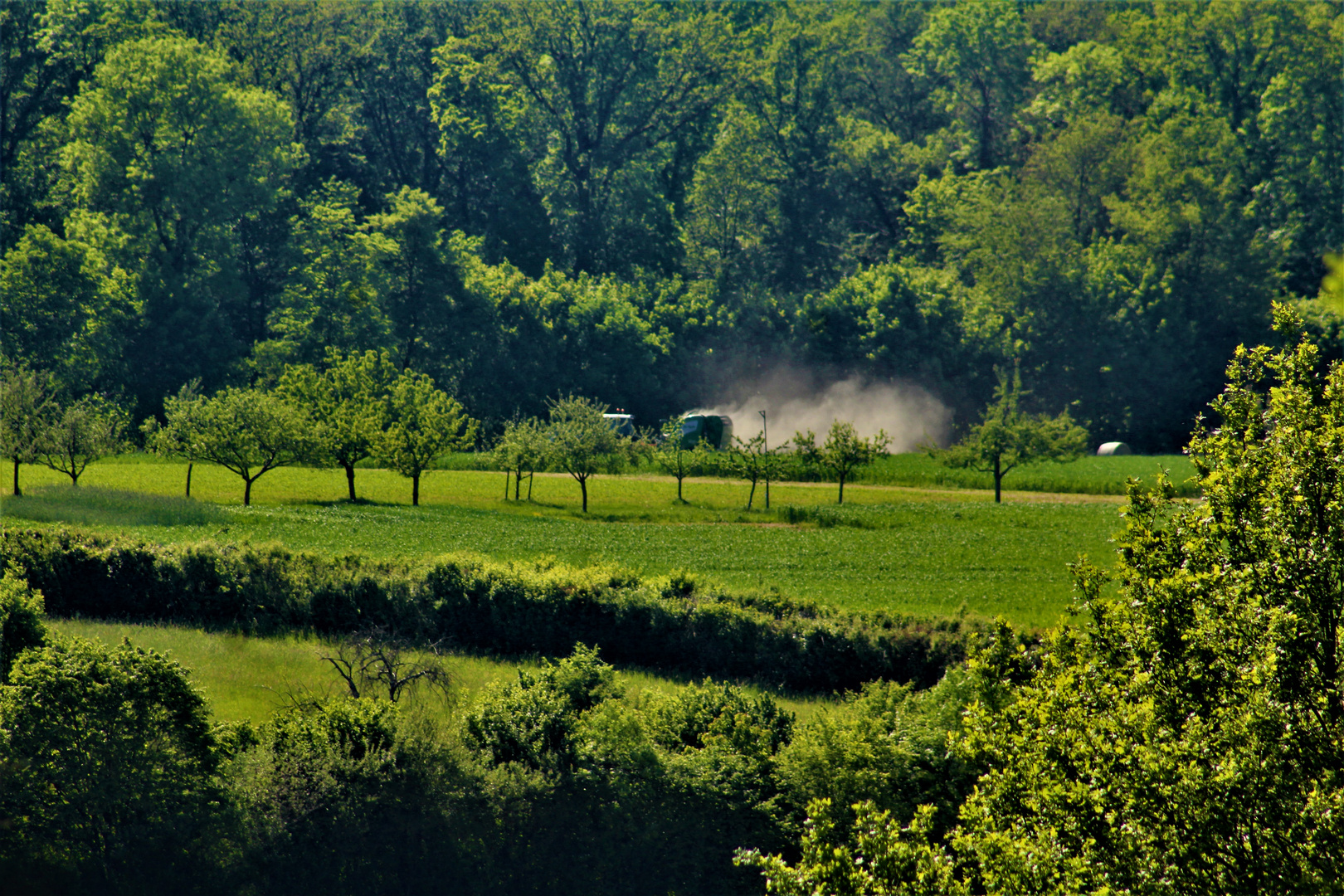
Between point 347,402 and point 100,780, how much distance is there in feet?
115

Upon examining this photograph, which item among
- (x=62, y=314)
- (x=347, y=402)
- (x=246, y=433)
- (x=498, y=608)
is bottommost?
(x=498, y=608)

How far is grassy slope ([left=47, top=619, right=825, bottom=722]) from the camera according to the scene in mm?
21156

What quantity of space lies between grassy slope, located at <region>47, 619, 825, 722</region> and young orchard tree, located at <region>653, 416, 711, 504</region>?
20307mm

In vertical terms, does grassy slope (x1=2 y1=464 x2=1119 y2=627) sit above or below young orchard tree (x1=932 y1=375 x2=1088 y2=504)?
below

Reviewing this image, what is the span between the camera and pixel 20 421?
→ 129 feet

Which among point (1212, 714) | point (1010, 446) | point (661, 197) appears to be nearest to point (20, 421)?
point (1010, 446)

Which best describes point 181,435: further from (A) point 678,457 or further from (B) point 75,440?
(A) point 678,457

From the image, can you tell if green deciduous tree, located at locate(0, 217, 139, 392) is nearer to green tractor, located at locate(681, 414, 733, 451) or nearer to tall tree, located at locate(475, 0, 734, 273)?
green tractor, located at locate(681, 414, 733, 451)

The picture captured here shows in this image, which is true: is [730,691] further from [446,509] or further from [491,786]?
[446,509]

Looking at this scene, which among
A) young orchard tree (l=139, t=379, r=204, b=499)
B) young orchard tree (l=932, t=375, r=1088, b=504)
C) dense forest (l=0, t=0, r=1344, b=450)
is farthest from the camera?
dense forest (l=0, t=0, r=1344, b=450)

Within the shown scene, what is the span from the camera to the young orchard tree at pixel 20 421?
3850cm

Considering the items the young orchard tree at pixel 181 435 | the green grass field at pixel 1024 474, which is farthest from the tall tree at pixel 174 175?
the young orchard tree at pixel 181 435

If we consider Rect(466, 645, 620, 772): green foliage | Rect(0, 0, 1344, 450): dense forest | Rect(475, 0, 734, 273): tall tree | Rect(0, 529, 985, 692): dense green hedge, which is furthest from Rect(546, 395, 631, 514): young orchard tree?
Rect(475, 0, 734, 273): tall tree

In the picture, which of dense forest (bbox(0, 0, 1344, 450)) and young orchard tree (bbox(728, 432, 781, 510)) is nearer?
young orchard tree (bbox(728, 432, 781, 510))
